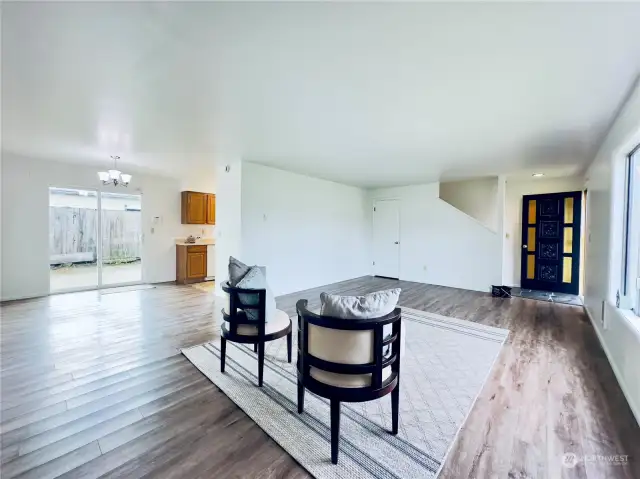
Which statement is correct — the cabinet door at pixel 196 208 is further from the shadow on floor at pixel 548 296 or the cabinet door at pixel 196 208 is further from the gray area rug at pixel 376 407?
the shadow on floor at pixel 548 296

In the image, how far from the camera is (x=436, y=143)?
3.74 meters

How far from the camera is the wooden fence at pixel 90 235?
5.55m

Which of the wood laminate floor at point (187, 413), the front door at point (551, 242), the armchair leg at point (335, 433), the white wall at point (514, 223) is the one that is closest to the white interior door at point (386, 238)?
the white wall at point (514, 223)

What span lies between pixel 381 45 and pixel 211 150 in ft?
10.3

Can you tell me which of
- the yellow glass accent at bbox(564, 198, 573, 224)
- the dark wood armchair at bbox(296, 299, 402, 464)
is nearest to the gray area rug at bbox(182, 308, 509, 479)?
the dark wood armchair at bbox(296, 299, 402, 464)

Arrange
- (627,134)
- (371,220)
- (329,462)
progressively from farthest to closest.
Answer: (371,220) < (627,134) < (329,462)

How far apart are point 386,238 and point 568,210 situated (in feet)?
12.1

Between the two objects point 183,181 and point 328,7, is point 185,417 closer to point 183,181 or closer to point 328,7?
point 328,7

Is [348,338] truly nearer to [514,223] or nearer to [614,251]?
[614,251]

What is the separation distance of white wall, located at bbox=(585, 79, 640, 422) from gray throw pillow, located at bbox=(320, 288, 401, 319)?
1930 millimetres

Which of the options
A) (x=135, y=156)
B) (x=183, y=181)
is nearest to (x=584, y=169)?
(x=135, y=156)

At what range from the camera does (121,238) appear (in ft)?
20.8

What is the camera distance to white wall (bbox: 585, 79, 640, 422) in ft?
7.32

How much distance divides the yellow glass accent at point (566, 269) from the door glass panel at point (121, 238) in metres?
8.84
